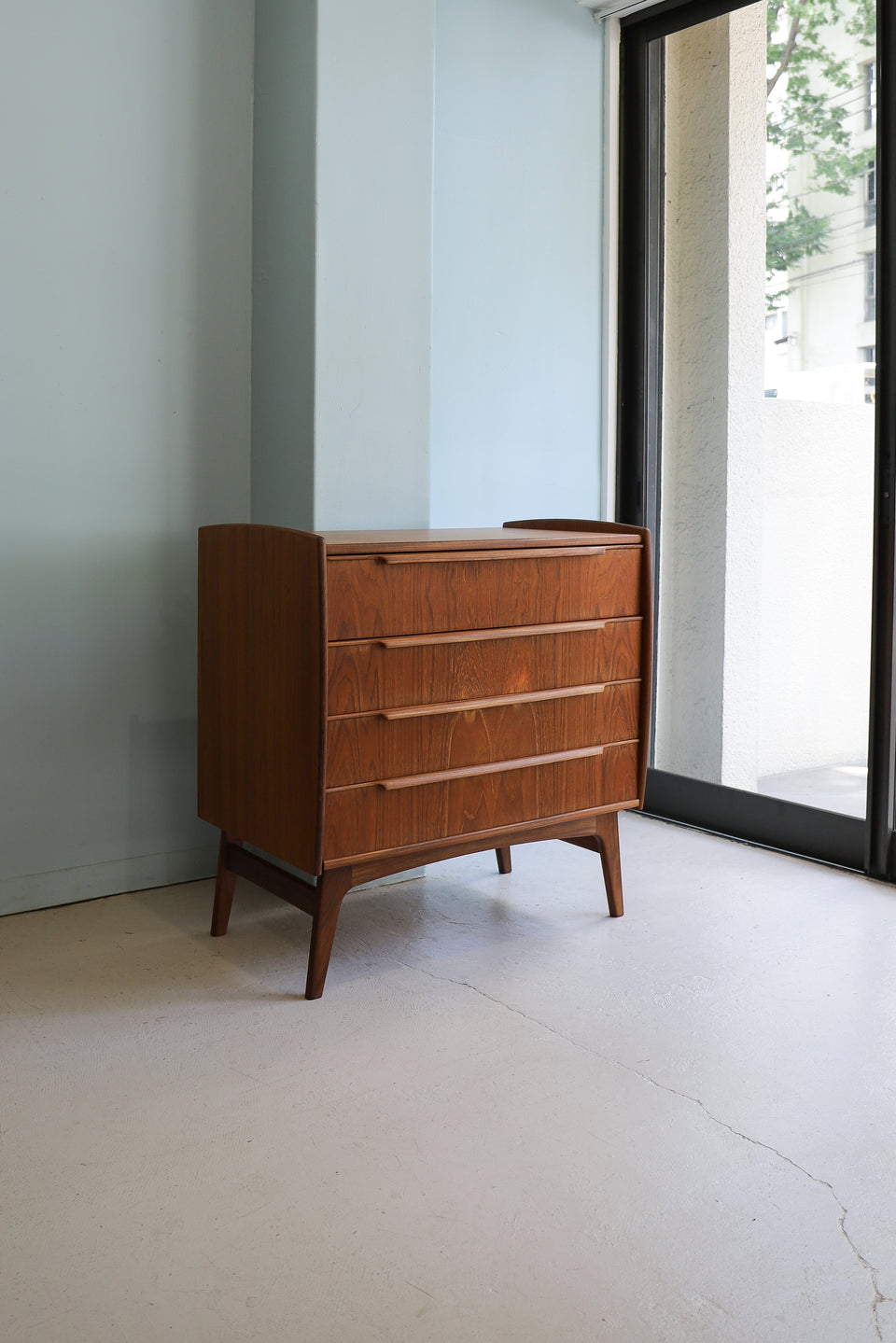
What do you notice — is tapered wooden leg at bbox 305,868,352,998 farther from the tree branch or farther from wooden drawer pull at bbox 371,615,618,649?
the tree branch

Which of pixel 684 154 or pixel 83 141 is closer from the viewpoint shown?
pixel 83 141

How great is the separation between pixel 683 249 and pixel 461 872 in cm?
195

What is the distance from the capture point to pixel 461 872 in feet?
10.1

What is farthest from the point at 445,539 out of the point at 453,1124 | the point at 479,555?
the point at 453,1124

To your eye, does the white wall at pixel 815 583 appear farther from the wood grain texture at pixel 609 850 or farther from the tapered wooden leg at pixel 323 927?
the tapered wooden leg at pixel 323 927

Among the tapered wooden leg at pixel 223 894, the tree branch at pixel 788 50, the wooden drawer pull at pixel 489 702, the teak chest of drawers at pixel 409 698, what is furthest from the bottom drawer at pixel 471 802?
the tree branch at pixel 788 50

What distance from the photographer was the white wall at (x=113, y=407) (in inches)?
101

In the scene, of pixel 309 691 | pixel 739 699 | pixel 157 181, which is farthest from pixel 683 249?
pixel 309 691

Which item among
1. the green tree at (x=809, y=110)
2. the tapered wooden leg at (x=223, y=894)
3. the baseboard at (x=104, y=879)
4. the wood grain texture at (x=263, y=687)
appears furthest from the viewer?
the green tree at (x=809, y=110)

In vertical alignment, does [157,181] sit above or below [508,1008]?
above

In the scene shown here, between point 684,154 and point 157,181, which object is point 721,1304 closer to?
point 157,181

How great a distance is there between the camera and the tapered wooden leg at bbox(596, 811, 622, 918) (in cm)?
270

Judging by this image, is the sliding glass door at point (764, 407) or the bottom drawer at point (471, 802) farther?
the sliding glass door at point (764, 407)

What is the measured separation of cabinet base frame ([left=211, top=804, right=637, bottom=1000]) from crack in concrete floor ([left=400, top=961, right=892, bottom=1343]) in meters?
0.24
